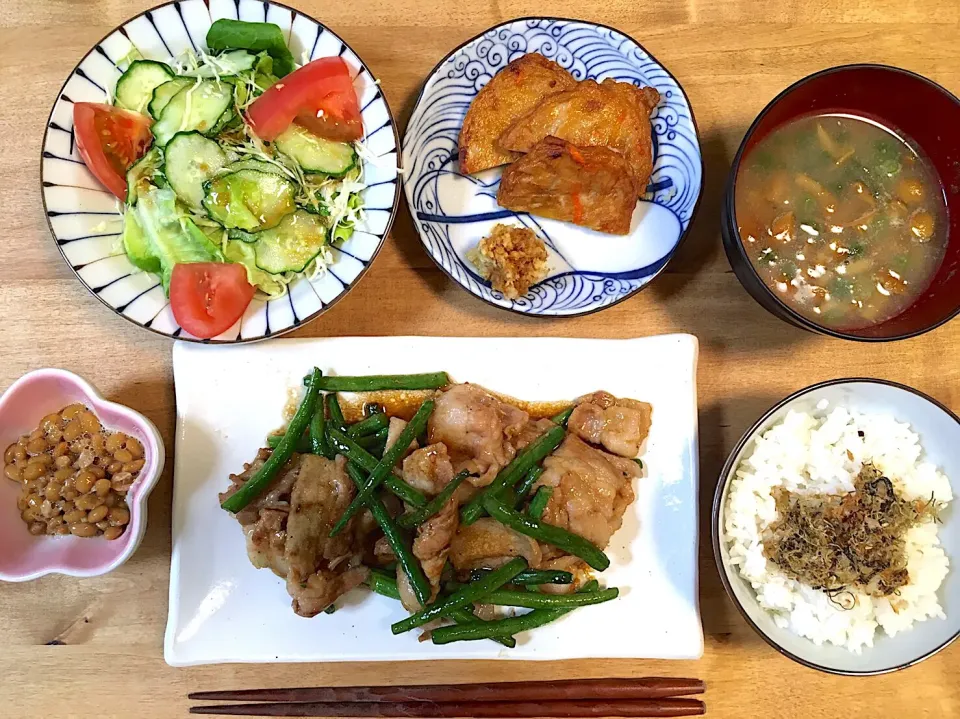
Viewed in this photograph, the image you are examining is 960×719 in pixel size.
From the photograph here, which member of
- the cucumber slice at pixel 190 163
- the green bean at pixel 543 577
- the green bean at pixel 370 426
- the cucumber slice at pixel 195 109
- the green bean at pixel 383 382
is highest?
the cucumber slice at pixel 195 109

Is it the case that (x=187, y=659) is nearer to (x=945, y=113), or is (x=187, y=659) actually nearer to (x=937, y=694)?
(x=937, y=694)

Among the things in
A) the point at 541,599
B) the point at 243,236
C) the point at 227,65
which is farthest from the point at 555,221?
the point at 541,599

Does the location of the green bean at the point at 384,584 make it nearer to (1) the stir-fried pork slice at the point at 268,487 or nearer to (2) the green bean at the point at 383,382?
(1) the stir-fried pork slice at the point at 268,487

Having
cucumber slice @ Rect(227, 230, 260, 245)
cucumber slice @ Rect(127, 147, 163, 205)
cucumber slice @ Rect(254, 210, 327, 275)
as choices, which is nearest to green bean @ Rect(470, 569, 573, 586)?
cucumber slice @ Rect(254, 210, 327, 275)

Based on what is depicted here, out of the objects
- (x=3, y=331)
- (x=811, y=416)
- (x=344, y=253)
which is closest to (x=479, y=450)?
(x=344, y=253)

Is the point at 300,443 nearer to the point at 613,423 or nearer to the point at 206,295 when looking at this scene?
the point at 206,295

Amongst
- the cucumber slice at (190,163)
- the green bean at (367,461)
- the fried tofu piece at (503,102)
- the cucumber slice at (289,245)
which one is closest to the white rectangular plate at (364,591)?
the green bean at (367,461)
